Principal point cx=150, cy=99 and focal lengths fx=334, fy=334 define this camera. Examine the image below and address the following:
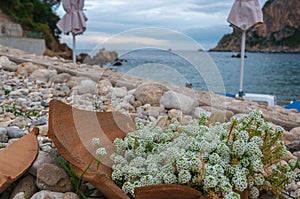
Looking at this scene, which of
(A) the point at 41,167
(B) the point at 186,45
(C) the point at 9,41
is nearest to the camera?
(A) the point at 41,167

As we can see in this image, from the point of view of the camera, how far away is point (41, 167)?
135cm

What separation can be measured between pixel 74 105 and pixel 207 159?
6.45 feet

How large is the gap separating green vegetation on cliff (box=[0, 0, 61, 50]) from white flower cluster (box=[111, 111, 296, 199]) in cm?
1384

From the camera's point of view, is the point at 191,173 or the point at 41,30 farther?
the point at 41,30

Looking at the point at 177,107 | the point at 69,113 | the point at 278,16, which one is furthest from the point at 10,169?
the point at 278,16

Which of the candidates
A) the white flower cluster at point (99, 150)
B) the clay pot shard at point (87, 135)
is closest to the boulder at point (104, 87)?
the clay pot shard at point (87, 135)

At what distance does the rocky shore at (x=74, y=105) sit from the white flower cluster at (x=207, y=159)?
0.17 meters

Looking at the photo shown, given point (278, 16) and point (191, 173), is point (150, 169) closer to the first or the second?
point (191, 173)

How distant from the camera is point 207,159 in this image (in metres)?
1.29

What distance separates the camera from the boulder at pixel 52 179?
1.33 meters

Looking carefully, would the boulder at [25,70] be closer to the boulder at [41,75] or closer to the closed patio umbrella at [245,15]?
the boulder at [41,75]

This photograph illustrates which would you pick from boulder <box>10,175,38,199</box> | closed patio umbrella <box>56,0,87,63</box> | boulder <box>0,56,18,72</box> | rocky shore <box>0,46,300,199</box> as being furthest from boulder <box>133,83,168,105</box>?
closed patio umbrella <box>56,0,87,63</box>

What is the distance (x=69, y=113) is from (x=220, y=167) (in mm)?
789

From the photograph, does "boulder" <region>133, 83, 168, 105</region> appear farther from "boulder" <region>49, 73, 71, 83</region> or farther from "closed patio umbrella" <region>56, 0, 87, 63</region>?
"closed patio umbrella" <region>56, 0, 87, 63</region>
